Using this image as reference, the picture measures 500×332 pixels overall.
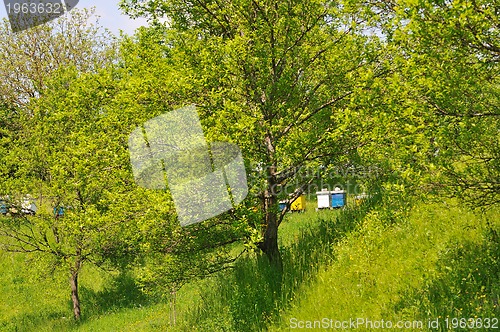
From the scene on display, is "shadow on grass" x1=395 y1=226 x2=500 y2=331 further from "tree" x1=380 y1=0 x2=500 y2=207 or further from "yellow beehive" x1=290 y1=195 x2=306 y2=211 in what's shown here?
"yellow beehive" x1=290 y1=195 x2=306 y2=211

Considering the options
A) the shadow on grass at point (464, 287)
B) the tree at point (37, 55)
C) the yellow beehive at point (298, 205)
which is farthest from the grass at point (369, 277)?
the tree at point (37, 55)

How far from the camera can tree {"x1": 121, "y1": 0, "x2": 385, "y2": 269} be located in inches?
362

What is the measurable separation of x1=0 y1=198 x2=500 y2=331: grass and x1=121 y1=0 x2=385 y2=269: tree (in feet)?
3.52

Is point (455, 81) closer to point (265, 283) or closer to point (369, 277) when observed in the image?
point (369, 277)

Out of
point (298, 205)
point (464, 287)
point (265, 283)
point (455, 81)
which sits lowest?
point (298, 205)

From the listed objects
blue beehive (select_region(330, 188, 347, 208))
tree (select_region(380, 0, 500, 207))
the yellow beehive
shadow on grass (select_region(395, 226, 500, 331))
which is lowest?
the yellow beehive

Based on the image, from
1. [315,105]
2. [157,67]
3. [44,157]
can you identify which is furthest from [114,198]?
[44,157]

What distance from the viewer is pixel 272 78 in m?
10.1

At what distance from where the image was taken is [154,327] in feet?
45.8

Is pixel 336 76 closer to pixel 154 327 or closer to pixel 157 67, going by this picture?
pixel 157 67

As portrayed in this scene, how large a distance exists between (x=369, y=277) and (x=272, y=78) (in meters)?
4.54

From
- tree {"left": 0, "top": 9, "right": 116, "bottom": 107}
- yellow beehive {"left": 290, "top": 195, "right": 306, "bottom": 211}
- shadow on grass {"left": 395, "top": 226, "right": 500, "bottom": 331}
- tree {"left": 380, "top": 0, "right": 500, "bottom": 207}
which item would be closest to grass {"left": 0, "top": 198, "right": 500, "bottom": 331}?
shadow on grass {"left": 395, "top": 226, "right": 500, "bottom": 331}

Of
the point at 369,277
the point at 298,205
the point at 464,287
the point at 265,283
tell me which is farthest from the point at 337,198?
the point at 464,287

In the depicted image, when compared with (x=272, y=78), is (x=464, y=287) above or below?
below
